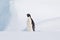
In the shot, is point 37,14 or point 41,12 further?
point 41,12

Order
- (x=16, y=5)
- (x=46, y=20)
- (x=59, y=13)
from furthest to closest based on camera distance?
(x=16, y=5)
(x=59, y=13)
(x=46, y=20)

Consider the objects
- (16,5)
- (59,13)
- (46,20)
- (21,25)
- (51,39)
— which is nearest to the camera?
(51,39)

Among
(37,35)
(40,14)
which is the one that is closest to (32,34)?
(37,35)

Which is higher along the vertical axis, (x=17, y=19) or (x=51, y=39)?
(x=51, y=39)

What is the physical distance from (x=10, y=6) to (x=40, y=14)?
1007mm

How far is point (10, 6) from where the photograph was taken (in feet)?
14.3

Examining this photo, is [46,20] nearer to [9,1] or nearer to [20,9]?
[20,9]

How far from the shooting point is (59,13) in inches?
153

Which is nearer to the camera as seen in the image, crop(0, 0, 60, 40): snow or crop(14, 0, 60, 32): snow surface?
crop(0, 0, 60, 40): snow

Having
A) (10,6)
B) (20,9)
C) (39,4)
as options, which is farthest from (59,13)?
(10,6)

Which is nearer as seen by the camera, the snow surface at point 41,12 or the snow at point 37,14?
→ the snow at point 37,14

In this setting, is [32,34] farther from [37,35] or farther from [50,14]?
[50,14]

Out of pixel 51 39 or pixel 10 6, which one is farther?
pixel 10 6

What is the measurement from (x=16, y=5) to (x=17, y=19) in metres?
0.72
